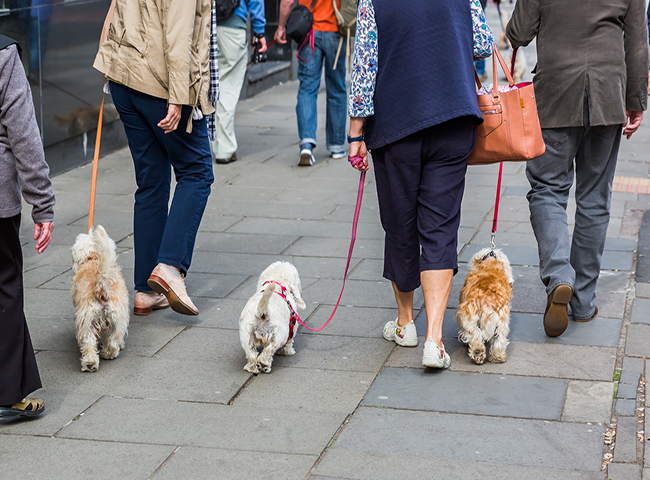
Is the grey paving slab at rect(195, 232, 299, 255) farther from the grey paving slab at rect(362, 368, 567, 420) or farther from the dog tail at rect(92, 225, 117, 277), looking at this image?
the grey paving slab at rect(362, 368, 567, 420)

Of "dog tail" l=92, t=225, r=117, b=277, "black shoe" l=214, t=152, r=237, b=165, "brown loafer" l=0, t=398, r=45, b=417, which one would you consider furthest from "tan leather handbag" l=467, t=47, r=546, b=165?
"black shoe" l=214, t=152, r=237, b=165

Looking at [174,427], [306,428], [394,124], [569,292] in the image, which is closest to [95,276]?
[174,427]

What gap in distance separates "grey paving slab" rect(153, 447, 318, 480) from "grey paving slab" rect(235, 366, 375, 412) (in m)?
0.46

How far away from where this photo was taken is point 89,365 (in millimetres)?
4273

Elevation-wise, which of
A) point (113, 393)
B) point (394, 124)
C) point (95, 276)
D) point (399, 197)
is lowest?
point (113, 393)

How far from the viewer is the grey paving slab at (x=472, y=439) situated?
3.41 meters

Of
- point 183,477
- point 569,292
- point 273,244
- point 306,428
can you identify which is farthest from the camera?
point 273,244

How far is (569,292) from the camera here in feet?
Answer: 14.6

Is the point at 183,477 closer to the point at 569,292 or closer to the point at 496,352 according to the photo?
the point at 496,352

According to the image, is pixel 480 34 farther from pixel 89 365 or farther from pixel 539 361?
pixel 89 365

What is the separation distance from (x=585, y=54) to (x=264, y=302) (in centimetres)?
209

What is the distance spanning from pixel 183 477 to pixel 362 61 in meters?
2.01

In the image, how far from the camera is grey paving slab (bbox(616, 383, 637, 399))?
3.94 metres

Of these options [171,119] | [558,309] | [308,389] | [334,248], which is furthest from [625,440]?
[334,248]
